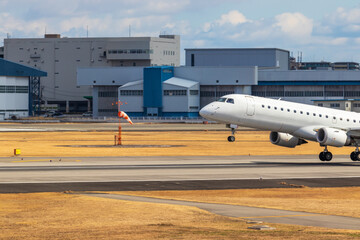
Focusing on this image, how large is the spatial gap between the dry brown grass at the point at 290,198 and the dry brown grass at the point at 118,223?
4.37 m

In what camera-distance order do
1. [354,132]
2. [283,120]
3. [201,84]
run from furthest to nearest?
[201,84]
[354,132]
[283,120]

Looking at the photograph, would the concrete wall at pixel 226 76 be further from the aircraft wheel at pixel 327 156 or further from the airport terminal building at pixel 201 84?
the aircraft wheel at pixel 327 156

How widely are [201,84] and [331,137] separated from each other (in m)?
136

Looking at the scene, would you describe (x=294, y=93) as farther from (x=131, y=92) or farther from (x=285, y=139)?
(x=285, y=139)

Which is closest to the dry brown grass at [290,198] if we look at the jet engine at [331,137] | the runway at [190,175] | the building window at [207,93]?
the runway at [190,175]

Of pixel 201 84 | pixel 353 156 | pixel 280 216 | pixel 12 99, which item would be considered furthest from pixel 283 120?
pixel 12 99

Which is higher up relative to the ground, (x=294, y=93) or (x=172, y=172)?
(x=294, y=93)

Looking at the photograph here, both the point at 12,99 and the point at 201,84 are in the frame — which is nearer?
the point at 201,84

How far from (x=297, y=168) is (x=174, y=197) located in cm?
2079

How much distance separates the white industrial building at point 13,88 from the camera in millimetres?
191250

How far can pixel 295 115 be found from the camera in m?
58.8

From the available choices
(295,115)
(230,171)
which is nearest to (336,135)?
(295,115)

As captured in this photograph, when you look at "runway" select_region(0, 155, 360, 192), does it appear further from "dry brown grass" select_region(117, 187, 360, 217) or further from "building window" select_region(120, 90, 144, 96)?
"building window" select_region(120, 90, 144, 96)

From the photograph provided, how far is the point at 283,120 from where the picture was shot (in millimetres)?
58375
